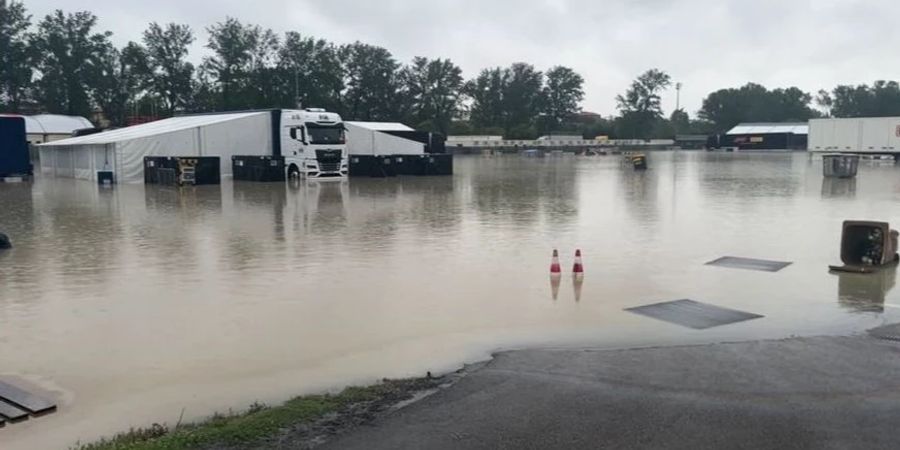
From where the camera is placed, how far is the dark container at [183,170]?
111 ft

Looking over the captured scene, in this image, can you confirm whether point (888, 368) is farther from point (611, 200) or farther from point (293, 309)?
point (611, 200)

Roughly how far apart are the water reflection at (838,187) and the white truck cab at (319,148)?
21234mm

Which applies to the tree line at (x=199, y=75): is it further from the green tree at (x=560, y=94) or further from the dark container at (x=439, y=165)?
the dark container at (x=439, y=165)

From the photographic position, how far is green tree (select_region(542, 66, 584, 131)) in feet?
471

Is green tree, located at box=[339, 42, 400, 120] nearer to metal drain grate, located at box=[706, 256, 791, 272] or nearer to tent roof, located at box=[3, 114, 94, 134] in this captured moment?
tent roof, located at box=[3, 114, 94, 134]

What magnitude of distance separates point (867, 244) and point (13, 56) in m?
95.9

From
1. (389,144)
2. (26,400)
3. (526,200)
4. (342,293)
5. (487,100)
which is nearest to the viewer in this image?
(26,400)

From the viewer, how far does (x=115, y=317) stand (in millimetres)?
8766

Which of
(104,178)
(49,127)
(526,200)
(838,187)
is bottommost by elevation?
(526,200)

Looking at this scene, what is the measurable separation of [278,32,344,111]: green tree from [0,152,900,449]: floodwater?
79668 mm

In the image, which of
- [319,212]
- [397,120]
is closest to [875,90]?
[397,120]

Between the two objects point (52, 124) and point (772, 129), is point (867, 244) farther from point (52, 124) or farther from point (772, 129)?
point (772, 129)

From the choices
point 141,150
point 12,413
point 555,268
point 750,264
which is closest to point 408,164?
point 141,150

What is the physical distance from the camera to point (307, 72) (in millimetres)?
101188
